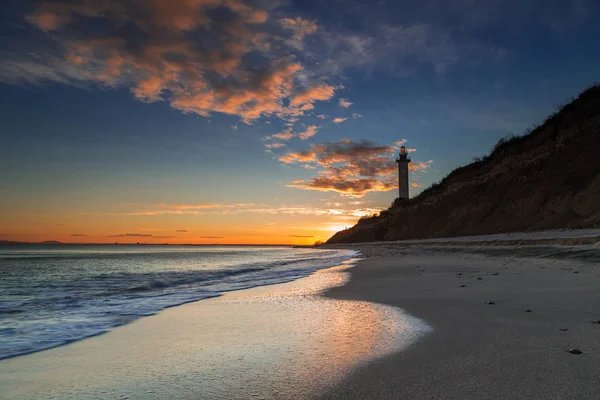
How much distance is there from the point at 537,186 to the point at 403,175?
50311 millimetres

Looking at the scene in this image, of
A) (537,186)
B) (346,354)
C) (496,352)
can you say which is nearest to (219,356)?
(346,354)

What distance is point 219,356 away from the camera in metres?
3.53

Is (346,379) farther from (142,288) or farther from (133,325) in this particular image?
(142,288)

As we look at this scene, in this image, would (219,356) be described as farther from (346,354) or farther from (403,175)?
(403,175)

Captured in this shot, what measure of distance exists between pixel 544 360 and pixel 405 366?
1.07m

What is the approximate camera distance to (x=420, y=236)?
4628 cm

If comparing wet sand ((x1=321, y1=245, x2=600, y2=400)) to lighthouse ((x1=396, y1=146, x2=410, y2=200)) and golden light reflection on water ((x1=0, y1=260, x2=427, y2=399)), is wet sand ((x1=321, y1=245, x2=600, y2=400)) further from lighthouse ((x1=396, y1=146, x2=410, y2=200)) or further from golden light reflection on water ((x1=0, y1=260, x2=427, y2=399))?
lighthouse ((x1=396, y1=146, x2=410, y2=200))

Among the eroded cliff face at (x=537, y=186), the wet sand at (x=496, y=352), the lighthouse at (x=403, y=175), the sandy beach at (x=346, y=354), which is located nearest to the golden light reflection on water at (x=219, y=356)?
the sandy beach at (x=346, y=354)

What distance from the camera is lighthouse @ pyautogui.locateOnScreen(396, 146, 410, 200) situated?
7888 cm

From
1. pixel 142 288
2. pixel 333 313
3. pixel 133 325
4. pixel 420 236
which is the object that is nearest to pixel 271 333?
pixel 333 313

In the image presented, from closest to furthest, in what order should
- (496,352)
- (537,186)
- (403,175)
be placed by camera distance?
(496,352)
(537,186)
(403,175)

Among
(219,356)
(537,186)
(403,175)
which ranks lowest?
(219,356)

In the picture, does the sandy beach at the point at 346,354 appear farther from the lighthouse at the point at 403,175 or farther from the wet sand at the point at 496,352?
the lighthouse at the point at 403,175

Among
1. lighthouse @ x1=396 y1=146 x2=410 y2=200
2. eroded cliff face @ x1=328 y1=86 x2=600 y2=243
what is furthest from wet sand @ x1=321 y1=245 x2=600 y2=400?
lighthouse @ x1=396 y1=146 x2=410 y2=200
